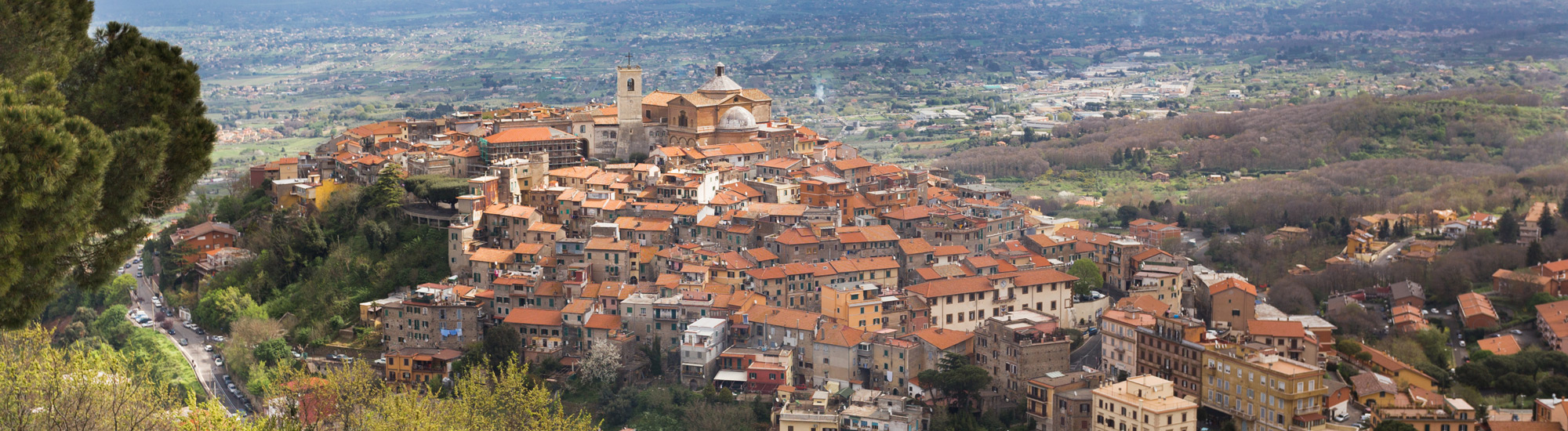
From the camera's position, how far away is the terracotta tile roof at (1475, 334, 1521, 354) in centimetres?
3328

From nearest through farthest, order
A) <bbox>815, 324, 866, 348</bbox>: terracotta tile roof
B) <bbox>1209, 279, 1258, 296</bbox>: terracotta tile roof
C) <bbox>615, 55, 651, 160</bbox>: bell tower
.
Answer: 1. <bbox>815, 324, 866, 348</bbox>: terracotta tile roof
2. <bbox>1209, 279, 1258, 296</bbox>: terracotta tile roof
3. <bbox>615, 55, 651, 160</bbox>: bell tower

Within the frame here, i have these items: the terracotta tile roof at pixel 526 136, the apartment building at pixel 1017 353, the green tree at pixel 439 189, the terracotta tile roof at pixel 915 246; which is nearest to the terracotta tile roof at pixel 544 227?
the green tree at pixel 439 189

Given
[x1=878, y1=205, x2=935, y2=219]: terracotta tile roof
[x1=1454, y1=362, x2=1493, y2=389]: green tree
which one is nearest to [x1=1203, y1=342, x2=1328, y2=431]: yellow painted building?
[x1=1454, y1=362, x2=1493, y2=389]: green tree

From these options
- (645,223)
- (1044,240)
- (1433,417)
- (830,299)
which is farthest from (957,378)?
(645,223)

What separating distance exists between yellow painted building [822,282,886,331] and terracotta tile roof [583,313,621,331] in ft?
14.4

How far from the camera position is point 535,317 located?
31109 mm

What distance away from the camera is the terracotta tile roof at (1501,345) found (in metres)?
33.3

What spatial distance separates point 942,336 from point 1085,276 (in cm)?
626


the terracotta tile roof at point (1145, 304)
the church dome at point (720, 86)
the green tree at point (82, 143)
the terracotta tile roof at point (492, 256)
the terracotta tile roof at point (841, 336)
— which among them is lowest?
the terracotta tile roof at point (841, 336)

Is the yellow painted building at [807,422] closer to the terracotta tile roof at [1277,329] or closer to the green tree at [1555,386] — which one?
the terracotta tile roof at [1277,329]

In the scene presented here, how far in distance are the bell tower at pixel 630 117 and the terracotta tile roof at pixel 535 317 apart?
11355 millimetres

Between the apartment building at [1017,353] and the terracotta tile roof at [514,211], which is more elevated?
the terracotta tile roof at [514,211]

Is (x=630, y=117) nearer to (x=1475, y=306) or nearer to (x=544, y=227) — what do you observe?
(x=544, y=227)

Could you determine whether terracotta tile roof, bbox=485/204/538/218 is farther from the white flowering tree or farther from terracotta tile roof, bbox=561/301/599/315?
the white flowering tree
